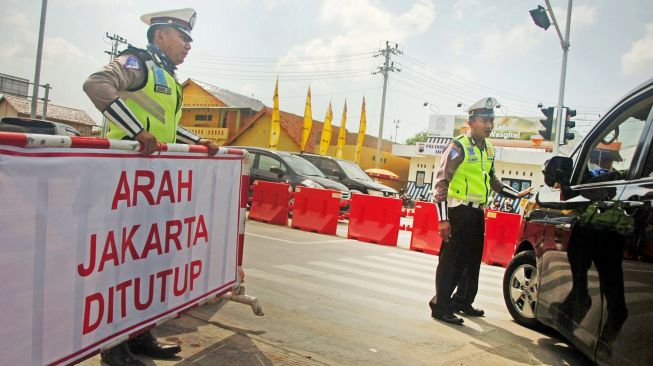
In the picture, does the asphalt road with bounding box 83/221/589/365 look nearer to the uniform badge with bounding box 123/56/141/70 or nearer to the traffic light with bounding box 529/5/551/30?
the uniform badge with bounding box 123/56/141/70

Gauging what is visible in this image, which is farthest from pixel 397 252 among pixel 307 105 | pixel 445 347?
pixel 307 105

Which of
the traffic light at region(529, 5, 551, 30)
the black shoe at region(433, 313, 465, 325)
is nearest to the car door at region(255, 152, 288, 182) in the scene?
the traffic light at region(529, 5, 551, 30)

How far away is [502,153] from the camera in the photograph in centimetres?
3231

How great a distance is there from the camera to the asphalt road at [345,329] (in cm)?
327

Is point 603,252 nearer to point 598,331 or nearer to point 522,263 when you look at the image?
point 598,331

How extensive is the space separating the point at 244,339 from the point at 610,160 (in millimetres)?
2694

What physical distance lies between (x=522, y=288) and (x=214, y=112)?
40762mm

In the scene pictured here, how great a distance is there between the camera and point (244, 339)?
3422mm

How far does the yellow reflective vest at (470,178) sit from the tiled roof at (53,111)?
6692cm

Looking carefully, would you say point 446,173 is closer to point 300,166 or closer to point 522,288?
point 522,288

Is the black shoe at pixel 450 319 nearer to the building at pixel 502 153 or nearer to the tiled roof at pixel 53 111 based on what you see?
the building at pixel 502 153

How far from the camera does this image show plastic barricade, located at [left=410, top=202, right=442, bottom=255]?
9188 millimetres

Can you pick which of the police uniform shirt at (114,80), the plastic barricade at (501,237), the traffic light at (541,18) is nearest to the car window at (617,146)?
the police uniform shirt at (114,80)

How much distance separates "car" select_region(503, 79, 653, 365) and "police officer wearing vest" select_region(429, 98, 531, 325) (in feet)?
1.55
